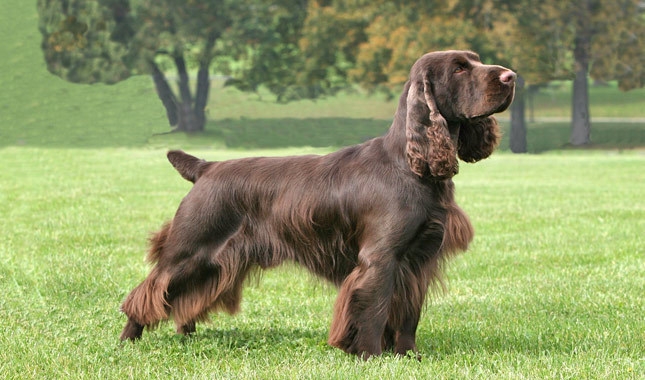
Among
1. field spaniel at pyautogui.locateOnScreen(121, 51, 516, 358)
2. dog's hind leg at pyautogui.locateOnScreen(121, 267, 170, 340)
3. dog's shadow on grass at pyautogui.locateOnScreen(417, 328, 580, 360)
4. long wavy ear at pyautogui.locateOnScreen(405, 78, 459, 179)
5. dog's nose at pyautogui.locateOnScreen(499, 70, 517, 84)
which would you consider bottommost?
dog's shadow on grass at pyautogui.locateOnScreen(417, 328, 580, 360)

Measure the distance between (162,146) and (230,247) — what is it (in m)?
28.6

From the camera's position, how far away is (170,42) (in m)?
38.7

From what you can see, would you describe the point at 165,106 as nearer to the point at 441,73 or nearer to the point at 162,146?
the point at 162,146

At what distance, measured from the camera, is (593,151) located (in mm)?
35000

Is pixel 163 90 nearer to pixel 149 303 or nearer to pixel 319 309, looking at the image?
pixel 319 309

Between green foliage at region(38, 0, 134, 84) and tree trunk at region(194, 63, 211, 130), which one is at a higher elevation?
green foliage at region(38, 0, 134, 84)

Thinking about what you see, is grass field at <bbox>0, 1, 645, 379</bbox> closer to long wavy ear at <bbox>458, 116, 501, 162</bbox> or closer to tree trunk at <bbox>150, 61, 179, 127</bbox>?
long wavy ear at <bbox>458, 116, 501, 162</bbox>

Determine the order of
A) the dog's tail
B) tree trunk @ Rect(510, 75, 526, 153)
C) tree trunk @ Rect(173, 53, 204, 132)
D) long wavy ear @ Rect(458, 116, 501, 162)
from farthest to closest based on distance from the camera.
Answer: tree trunk @ Rect(173, 53, 204, 132), tree trunk @ Rect(510, 75, 526, 153), the dog's tail, long wavy ear @ Rect(458, 116, 501, 162)

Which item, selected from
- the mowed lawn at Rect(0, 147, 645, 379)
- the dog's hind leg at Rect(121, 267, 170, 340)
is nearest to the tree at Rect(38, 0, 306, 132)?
the mowed lawn at Rect(0, 147, 645, 379)

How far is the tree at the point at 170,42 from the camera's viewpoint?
38.6 m

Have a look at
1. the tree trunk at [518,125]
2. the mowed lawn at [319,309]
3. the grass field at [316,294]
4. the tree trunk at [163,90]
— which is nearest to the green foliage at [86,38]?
the tree trunk at [163,90]

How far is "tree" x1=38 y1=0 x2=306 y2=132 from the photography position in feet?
127

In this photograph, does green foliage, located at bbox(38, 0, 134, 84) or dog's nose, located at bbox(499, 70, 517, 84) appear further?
green foliage, located at bbox(38, 0, 134, 84)

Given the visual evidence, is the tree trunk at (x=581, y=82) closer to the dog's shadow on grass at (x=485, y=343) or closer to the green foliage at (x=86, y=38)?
the green foliage at (x=86, y=38)
